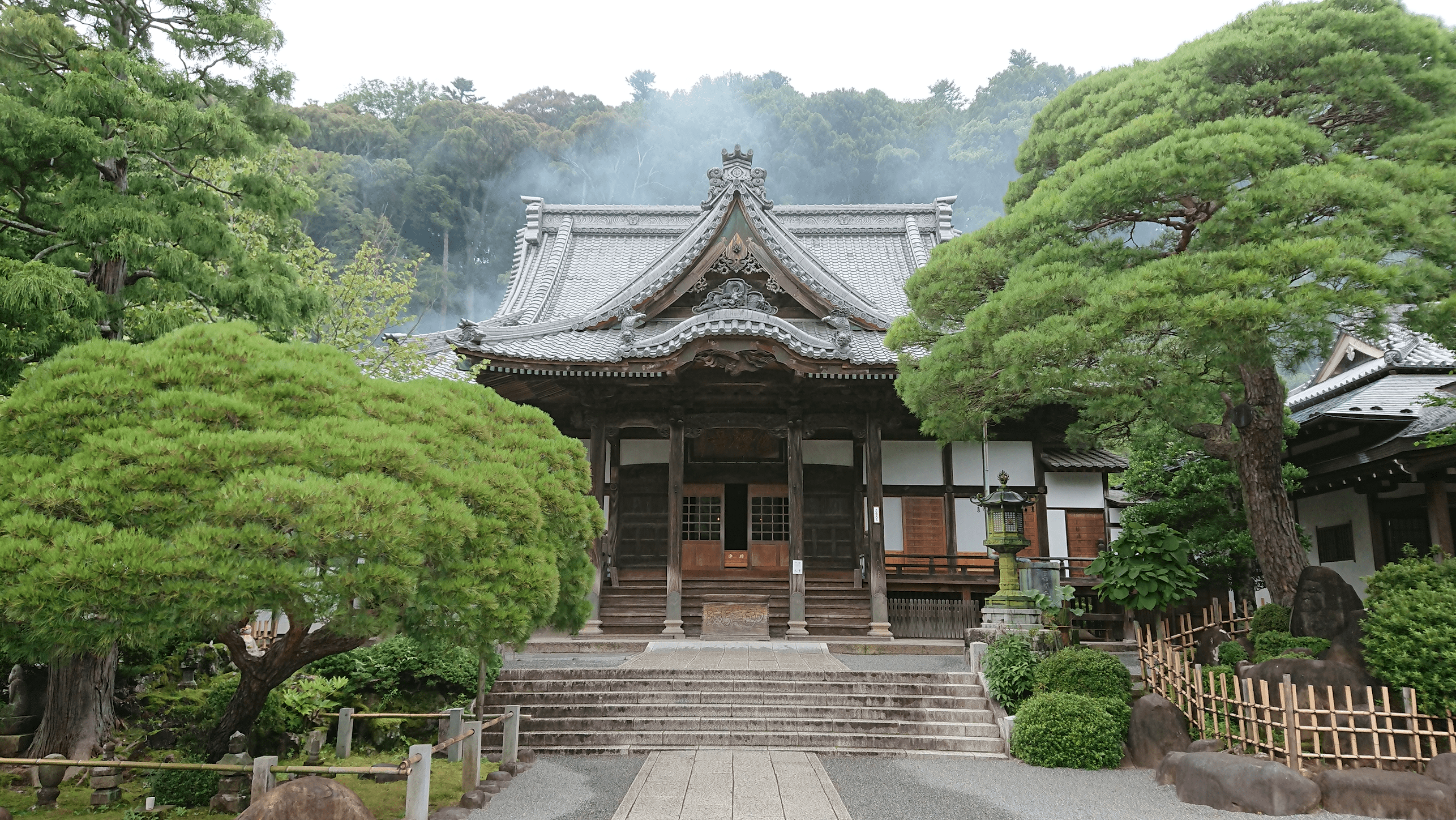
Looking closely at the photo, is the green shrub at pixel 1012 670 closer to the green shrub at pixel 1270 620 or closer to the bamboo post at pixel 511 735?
the green shrub at pixel 1270 620

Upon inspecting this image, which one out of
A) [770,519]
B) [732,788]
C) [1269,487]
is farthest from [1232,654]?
[770,519]

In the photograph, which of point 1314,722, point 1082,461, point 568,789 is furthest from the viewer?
point 1082,461

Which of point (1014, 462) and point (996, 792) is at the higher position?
point (1014, 462)

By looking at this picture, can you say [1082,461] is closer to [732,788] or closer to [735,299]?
[735,299]

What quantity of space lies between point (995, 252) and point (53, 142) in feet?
31.7

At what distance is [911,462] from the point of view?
58.0 ft

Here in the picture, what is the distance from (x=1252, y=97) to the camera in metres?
9.05

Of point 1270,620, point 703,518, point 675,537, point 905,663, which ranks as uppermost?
point 703,518

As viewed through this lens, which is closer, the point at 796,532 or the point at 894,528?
the point at 796,532

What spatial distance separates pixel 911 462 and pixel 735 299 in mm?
5225

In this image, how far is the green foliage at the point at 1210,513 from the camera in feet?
41.0

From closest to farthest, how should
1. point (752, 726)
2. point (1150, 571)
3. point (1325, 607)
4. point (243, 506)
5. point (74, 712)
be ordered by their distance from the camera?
point (243, 506) < point (74, 712) < point (1325, 607) < point (752, 726) < point (1150, 571)

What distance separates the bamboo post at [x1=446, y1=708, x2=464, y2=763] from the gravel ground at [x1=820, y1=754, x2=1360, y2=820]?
3983mm

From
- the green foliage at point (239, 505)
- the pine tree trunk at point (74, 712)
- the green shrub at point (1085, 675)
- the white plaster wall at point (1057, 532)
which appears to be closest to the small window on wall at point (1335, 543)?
the white plaster wall at point (1057, 532)
